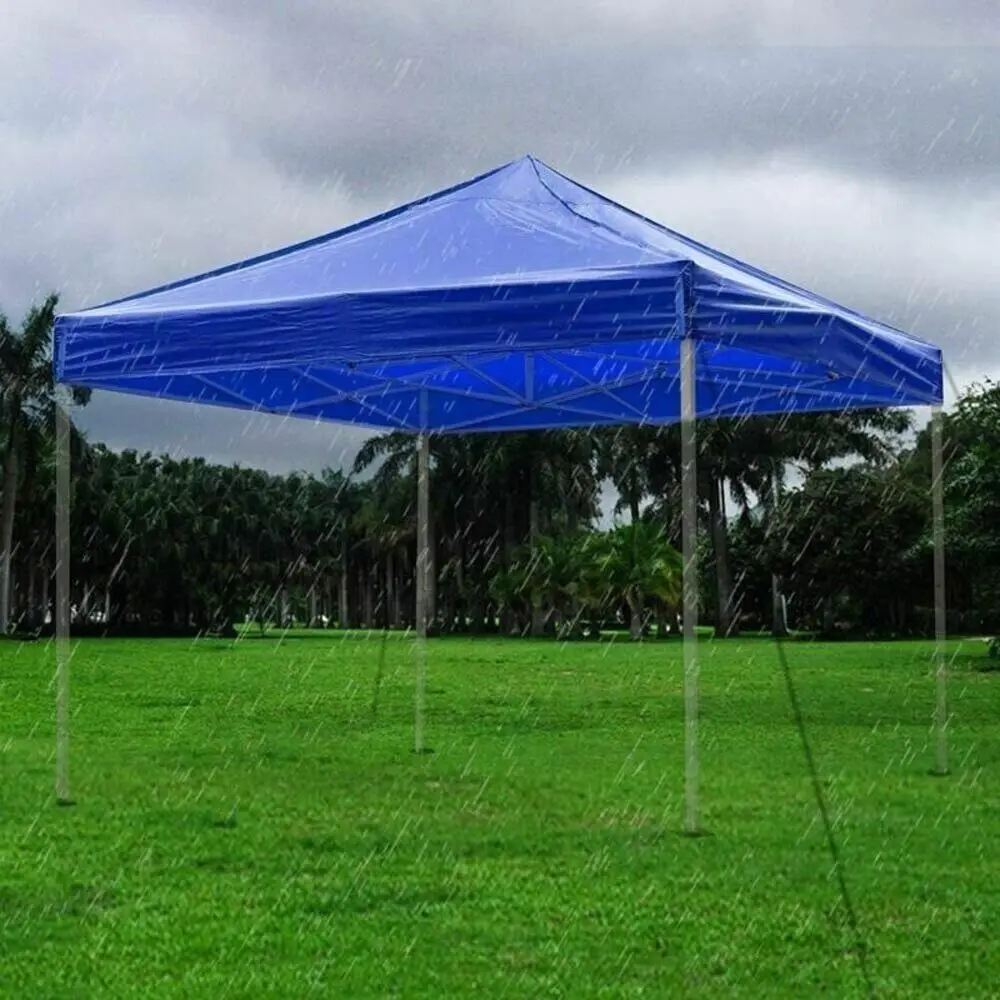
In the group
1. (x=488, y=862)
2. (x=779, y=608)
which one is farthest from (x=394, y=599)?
(x=488, y=862)

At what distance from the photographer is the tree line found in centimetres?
3897

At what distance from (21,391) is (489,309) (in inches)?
1307

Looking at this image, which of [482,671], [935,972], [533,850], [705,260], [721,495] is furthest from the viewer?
[721,495]

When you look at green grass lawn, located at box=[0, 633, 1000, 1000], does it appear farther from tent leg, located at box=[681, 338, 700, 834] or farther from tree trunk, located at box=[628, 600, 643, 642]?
tree trunk, located at box=[628, 600, 643, 642]

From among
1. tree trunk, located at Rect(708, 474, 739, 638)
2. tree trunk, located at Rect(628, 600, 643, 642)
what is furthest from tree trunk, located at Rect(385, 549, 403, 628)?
tree trunk, located at Rect(628, 600, 643, 642)

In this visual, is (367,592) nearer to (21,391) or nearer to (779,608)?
(779,608)

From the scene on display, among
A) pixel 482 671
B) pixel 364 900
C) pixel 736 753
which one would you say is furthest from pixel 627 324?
pixel 482 671

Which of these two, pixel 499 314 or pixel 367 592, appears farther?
pixel 367 592

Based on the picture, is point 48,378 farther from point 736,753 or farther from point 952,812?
point 952,812

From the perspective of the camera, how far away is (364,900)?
16.5 ft

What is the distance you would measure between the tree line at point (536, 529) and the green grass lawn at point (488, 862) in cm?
2642

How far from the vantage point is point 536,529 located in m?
46.4

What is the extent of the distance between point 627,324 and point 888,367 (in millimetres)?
1860

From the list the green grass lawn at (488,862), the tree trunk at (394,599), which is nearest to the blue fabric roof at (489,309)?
the green grass lawn at (488,862)
